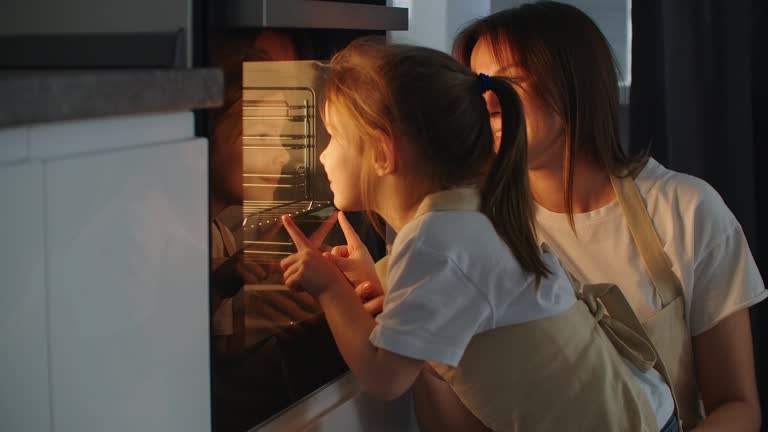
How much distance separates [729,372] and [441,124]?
715 mm

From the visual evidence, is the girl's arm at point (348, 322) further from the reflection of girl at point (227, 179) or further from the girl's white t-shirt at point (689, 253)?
the girl's white t-shirt at point (689, 253)

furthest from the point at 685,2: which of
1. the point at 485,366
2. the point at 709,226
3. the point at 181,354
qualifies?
the point at 181,354

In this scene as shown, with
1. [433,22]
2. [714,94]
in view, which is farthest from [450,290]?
[714,94]

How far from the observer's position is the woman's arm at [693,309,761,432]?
154 centimetres

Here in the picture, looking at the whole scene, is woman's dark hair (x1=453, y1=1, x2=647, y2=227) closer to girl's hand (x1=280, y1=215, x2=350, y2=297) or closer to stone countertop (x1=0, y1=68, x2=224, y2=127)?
girl's hand (x1=280, y1=215, x2=350, y2=297)

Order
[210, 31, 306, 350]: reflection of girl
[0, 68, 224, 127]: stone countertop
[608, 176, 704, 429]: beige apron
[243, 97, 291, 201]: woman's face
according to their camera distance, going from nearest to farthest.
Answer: [0, 68, 224, 127]: stone countertop
[210, 31, 306, 350]: reflection of girl
[243, 97, 291, 201]: woman's face
[608, 176, 704, 429]: beige apron

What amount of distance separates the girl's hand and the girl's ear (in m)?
0.13

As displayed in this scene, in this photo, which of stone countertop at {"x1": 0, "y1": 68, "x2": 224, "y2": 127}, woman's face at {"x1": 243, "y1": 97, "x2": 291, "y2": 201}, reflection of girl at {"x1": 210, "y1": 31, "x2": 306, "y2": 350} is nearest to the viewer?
stone countertop at {"x1": 0, "y1": 68, "x2": 224, "y2": 127}

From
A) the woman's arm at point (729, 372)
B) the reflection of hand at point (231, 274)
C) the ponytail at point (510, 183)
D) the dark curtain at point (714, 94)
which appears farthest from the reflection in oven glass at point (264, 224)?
the dark curtain at point (714, 94)

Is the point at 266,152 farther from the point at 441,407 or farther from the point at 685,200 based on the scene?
the point at 685,200

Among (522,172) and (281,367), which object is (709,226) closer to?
(522,172)

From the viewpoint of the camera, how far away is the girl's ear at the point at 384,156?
1174 mm

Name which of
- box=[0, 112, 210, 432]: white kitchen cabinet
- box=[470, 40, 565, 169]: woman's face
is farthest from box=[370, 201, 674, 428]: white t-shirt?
box=[470, 40, 565, 169]: woman's face

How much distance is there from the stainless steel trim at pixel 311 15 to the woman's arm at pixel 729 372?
2.29 ft
